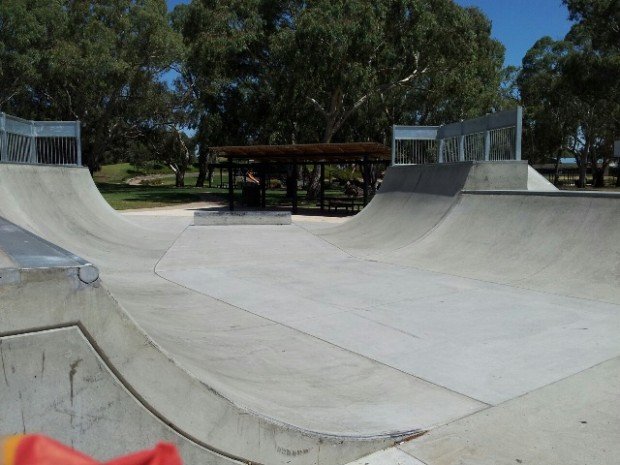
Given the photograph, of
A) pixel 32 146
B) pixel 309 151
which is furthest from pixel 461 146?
pixel 32 146

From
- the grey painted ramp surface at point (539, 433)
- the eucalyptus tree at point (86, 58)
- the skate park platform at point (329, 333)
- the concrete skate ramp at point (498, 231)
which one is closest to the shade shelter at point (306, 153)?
the concrete skate ramp at point (498, 231)

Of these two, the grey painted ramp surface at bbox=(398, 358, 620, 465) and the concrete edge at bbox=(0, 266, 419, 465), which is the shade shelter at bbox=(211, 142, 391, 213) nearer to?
the grey painted ramp surface at bbox=(398, 358, 620, 465)

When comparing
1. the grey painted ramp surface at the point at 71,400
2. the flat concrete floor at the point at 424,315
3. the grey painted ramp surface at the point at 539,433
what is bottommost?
the grey painted ramp surface at the point at 539,433

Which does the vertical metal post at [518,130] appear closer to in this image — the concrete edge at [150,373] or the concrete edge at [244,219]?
the concrete edge at [244,219]

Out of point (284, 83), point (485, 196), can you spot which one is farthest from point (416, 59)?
point (485, 196)

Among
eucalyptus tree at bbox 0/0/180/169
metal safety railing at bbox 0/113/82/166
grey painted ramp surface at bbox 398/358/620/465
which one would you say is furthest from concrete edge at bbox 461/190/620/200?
eucalyptus tree at bbox 0/0/180/169

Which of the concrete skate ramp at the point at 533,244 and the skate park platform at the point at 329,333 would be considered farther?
the concrete skate ramp at the point at 533,244

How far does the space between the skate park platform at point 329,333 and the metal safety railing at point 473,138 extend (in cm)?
85

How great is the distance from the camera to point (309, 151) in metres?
21.8

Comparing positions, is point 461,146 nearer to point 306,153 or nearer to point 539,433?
point 306,153

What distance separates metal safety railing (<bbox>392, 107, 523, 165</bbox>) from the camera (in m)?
12.1

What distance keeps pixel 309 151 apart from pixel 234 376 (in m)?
18.3

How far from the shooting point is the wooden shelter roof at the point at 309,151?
20.2m

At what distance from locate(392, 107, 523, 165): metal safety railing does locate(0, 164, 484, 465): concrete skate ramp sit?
8.09 metres
